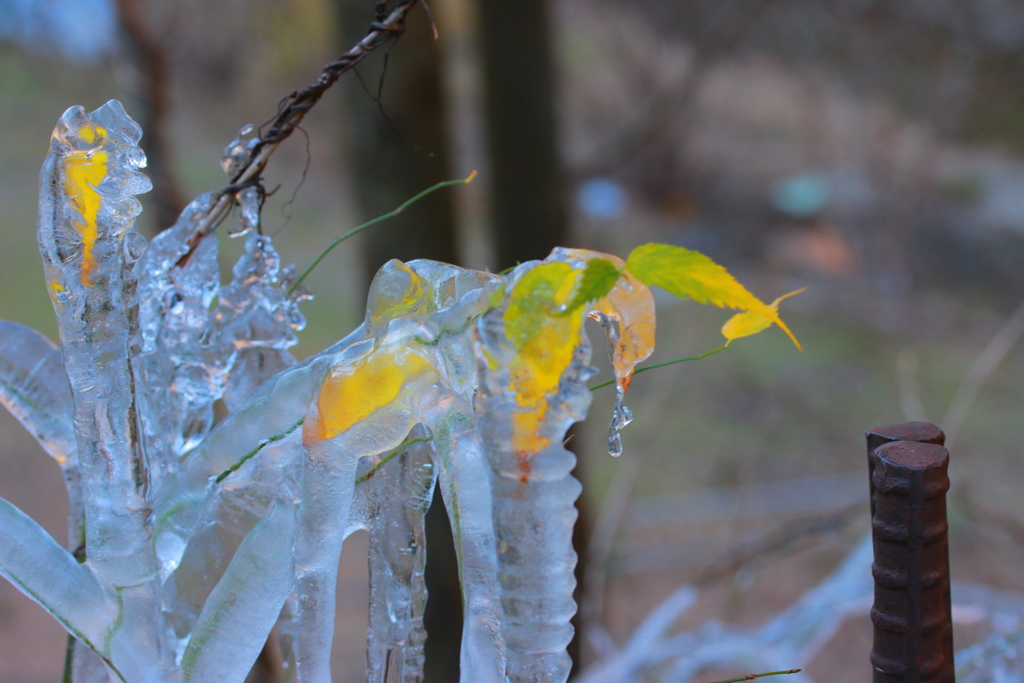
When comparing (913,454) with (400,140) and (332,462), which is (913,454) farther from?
(400,140)

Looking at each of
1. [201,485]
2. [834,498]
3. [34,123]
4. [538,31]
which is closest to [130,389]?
[201,485]

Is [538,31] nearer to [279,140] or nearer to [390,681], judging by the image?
[279,140]

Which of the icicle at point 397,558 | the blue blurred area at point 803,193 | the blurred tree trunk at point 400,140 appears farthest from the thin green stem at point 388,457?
the blue blurred area at point 803,193

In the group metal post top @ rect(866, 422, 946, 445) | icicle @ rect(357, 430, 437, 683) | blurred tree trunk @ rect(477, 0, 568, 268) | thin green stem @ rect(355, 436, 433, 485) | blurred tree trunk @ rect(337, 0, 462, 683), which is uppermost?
blurred tree trunk @ rect(477, 0, 568, 268)

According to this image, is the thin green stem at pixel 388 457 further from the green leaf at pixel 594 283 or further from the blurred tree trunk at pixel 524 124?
the blurred tree trunk at pixel 524 124

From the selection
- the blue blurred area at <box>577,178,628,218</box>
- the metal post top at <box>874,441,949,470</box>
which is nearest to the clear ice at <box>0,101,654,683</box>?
the metal post top at <box>874,441,949,470</box>

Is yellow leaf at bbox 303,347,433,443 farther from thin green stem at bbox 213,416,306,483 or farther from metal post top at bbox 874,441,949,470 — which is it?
metal post top at bbox 874,441,949,470
